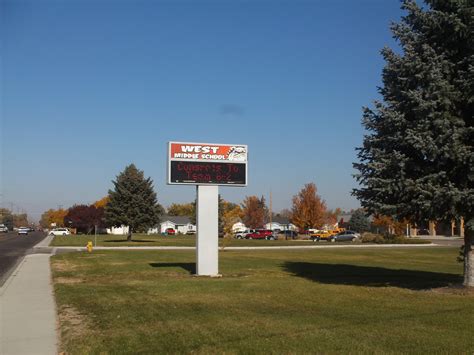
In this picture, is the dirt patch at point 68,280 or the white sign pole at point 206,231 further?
the white sign pole at point 206,231

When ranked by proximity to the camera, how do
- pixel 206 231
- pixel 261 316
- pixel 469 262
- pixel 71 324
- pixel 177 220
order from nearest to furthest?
pixel 71 324 → pixel 261 316 → pixel 469 262 → pixel 206 231 → pixel 177 220

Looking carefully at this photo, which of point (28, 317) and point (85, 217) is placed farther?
point (85, 217)

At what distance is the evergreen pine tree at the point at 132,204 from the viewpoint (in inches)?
2274

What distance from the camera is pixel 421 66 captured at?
551 inches

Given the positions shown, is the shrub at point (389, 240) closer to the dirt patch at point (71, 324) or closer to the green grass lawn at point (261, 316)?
the green grass lawn at point (261, 316)

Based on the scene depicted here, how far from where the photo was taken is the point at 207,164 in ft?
68.8

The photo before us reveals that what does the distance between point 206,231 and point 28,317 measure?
10377 mm

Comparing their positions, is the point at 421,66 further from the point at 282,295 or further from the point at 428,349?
the point at 428,349

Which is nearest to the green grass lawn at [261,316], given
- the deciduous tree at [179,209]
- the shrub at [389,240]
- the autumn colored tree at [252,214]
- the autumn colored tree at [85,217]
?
the shrub at [389,240]

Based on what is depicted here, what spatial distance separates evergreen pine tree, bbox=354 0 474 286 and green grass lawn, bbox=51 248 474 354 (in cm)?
242

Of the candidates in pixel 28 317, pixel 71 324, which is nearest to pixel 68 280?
pixel 28 317

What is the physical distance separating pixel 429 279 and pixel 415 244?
4057cm

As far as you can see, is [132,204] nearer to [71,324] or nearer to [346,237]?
[346,237]

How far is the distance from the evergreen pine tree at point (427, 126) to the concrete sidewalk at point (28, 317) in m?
8.90
